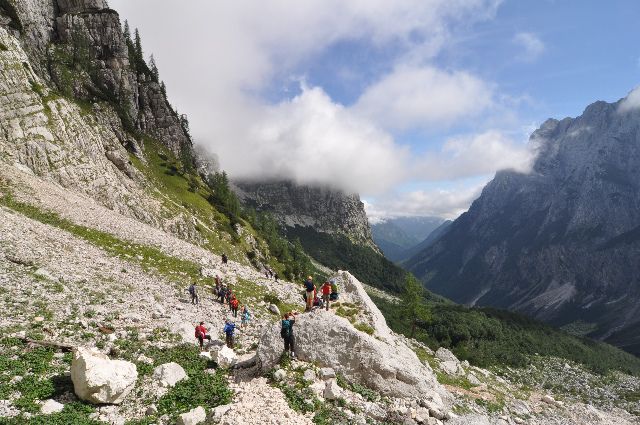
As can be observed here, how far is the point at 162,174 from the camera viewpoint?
14612 cm

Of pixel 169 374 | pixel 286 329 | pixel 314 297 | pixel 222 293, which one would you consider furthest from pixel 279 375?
pixel 222 293

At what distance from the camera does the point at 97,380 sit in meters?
17.8

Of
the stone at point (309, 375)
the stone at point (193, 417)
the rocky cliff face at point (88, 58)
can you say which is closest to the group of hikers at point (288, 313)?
the stone at point (309, 375)

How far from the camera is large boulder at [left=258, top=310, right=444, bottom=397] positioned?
22.9 metres

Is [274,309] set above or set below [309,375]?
above

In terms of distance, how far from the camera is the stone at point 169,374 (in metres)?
20.2

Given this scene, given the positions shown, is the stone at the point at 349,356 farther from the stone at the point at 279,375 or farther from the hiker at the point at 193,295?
the hiker at the point at 193,295

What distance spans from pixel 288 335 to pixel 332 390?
3877mm

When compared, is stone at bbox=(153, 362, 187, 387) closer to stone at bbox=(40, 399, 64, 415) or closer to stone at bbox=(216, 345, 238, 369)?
stone at bbox=(216, 345, 238, 369)

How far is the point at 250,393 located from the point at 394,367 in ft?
27.1

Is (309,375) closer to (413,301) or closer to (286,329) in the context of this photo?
(286,329)

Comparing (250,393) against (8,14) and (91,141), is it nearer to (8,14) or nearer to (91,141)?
(91,141)

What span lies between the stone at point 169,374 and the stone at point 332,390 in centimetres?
733


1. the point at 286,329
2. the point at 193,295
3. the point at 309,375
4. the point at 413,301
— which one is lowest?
the point at 413,301
